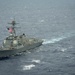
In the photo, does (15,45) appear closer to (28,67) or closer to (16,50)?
(16,50)

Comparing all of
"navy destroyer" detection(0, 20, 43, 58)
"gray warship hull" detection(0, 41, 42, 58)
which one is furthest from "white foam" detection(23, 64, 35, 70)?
"navy destroyer" detection(0, 20, 43, 58)

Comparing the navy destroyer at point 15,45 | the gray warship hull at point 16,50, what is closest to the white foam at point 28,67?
the gray warship hull at point 16,50

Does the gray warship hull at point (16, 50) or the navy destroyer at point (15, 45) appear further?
the navy destroyer at point (15, 45)

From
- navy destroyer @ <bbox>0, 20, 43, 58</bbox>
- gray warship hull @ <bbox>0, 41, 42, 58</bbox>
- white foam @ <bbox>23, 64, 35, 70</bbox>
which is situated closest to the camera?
white foam @ <bbox>23, 64, 35, 70</bbox>

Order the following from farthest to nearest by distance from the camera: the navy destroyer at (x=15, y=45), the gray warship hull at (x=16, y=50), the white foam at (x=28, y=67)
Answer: the navy destroyer at (x=15, y=45) → the gray warship hull at (x=16, y=50) → the white foam at (x=28, y=67)

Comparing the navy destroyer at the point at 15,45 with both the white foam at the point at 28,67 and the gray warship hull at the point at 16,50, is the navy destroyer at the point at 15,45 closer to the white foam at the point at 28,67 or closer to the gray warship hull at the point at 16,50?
the gray warship hull at the point at 16,50

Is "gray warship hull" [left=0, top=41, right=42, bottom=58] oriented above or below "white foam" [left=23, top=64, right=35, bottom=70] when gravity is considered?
above

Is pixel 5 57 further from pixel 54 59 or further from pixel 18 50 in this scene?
pixel 54 59

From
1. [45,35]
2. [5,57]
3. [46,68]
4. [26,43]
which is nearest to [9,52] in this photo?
[5,57]

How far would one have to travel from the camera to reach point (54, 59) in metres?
121

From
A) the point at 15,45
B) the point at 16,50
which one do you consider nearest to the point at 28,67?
the point at 16,50

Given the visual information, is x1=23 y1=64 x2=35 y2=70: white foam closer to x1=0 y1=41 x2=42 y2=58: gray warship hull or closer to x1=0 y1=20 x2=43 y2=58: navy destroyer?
x1=0 y1=41 x2=42 y2=58: gray warship hull

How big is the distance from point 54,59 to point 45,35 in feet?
154

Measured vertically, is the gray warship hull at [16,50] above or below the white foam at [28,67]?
above
